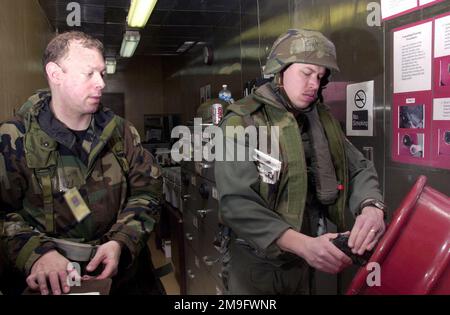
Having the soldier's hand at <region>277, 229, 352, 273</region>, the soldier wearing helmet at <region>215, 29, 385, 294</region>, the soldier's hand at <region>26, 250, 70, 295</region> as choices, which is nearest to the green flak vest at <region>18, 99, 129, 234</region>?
the soldier's hand at <region>26, 250, 70, 295</region>

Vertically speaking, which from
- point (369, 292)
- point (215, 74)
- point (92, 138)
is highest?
point (215, 74)

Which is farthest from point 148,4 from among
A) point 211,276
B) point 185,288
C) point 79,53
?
point 185,288

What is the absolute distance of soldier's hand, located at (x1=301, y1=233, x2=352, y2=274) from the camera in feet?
2.73

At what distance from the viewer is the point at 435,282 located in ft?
2.05

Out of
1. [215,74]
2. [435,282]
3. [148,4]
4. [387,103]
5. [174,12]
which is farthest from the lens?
[215,74]

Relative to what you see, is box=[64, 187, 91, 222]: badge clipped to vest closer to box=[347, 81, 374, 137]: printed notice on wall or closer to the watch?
the watch

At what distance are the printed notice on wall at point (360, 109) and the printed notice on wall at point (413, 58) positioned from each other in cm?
13

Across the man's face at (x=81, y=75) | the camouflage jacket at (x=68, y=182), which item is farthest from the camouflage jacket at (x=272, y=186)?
the man's face at (x=81, y=75)

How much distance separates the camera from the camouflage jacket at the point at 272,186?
0.89 m

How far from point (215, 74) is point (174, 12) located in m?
0.65

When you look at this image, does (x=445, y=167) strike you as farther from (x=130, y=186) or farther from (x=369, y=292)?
(x=130, y=186)

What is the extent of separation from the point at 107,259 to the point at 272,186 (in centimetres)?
45

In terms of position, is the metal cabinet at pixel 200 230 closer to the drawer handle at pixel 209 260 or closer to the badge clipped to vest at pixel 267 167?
the drawer handle at pixel 209 260

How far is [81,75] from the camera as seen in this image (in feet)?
2.73
